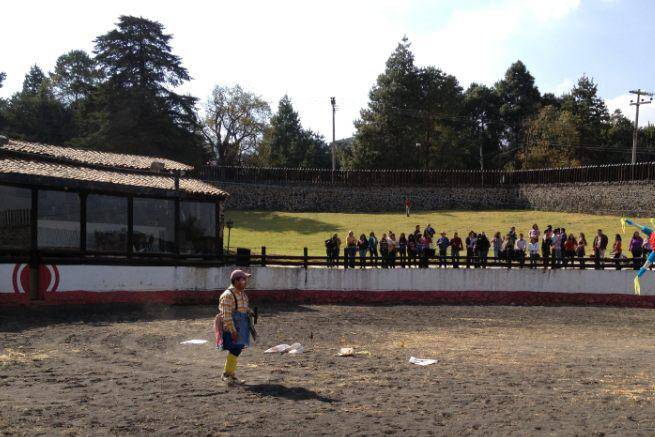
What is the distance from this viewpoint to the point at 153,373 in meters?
10.8

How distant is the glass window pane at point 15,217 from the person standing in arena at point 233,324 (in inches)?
456

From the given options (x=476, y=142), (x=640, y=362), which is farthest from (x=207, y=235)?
(x=476, y=142)

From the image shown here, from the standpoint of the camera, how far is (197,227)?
2328 cm

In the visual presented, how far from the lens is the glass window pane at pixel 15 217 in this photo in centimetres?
1881

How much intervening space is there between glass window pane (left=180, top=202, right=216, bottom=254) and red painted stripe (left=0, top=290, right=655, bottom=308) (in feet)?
7.39

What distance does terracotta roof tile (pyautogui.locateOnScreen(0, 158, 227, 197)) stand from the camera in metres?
19.7

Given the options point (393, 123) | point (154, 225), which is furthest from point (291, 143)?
point (154, 225)

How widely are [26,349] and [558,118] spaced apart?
202 ft

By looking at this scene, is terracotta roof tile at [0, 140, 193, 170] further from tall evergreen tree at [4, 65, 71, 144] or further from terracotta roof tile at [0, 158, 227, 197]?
tall evergreen tree at [4, 65, 71, 144]

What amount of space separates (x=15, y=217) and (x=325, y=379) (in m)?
13.0

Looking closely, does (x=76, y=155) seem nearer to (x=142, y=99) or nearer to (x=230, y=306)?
(x=230, y=306)

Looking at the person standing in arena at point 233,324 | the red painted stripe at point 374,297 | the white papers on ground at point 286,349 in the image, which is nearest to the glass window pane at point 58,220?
the red painted stripe at point 374,297

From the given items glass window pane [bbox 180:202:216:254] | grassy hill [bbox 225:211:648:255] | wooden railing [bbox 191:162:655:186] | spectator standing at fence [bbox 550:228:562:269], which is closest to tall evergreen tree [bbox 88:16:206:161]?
wooden railing [bbox 191:162:655:186]

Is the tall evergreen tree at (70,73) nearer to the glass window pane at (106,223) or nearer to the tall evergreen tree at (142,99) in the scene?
the tall evergreen tree at (142,99)
